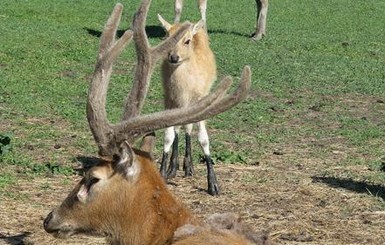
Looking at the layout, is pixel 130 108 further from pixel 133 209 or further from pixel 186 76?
pixel 186 76

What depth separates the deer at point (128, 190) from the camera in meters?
4.58

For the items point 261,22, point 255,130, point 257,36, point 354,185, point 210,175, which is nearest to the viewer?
point 210,175

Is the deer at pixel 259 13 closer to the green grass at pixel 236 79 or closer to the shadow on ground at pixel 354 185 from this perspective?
the green grass at pixel 236 79

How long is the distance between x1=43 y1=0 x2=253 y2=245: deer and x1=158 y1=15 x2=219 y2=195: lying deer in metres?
4.14

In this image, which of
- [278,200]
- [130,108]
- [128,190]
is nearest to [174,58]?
[278,200]

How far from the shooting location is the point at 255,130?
11.6m

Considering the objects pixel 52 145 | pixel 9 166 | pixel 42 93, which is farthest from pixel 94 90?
pixel 42 93

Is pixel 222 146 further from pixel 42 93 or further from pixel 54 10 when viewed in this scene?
pixel 54 10

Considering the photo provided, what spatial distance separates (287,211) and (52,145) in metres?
3.13

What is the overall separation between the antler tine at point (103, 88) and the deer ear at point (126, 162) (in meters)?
0.11

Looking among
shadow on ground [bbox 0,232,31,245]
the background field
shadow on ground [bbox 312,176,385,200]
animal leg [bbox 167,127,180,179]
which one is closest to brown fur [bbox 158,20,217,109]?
animal leg [bbox 167,127,180,179]

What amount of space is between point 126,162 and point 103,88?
53cm

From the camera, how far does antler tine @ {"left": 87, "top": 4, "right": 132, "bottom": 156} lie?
4.72 metres

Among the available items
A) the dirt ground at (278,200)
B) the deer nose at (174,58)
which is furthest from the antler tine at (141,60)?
the deer nose at (174,58)
